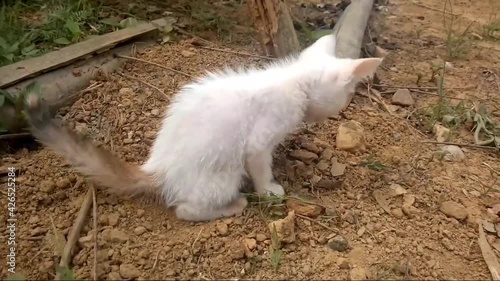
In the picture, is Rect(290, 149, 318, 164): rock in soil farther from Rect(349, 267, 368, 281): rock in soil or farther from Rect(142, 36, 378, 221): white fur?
Rect(349, 267, 368, 281): rock in soil

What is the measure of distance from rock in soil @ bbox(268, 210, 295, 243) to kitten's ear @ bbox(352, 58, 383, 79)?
833 mm

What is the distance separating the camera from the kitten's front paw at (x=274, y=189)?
273cm

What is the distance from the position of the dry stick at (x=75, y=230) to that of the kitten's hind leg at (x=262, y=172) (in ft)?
2.68

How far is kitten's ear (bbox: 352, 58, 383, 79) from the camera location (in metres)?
2.69

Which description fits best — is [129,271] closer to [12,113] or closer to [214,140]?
[214,140]

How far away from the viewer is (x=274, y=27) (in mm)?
3643

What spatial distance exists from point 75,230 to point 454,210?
6.20 ft

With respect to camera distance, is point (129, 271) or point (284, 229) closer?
point (129, 271)

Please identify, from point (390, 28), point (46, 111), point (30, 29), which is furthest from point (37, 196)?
point (390, 28)

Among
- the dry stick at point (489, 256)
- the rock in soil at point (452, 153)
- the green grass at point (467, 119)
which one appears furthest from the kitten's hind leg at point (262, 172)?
the green grass at point (467, 119)

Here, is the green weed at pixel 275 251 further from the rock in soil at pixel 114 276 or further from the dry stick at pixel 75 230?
the dry stick at pixel 75 230

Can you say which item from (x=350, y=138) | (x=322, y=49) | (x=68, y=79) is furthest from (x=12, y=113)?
(x=350, y=138)

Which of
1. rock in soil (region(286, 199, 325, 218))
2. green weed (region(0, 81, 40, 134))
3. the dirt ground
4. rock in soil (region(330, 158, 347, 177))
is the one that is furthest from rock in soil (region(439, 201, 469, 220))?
green weed (region(0, 81, 40, 134))

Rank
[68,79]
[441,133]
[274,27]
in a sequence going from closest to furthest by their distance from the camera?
[441,133] → [68,79] → [274,27]
